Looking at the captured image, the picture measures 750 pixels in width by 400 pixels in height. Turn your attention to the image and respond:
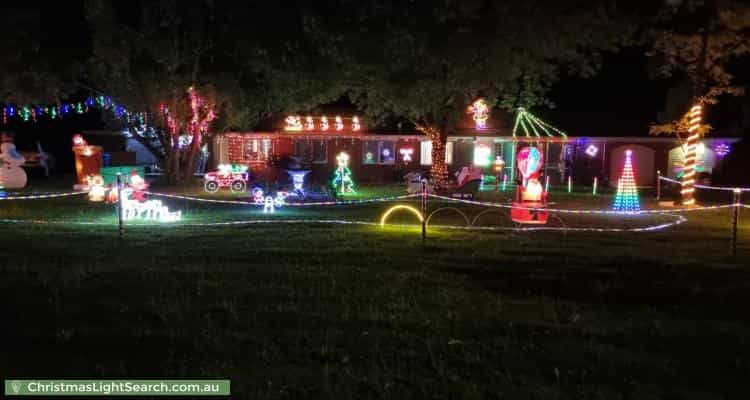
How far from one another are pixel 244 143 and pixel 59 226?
20.9 m

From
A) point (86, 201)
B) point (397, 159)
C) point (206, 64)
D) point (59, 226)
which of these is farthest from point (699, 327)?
point (397, 159)

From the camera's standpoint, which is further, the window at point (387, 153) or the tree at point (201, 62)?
the window at point (387, 153)

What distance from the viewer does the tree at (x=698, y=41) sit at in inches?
797

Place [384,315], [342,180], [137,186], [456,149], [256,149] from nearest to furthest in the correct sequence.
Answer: [384,315] < [137,186] < [342,180] < [456,149] < [256,149]

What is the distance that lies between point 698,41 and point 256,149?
21.0 metres

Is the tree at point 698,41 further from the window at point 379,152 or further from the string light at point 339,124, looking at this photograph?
the string light at point 339,124

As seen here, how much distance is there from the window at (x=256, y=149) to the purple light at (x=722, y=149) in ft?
70.8

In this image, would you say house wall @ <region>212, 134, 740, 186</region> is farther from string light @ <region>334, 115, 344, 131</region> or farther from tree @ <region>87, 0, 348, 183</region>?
tree @ <region>87, 0, 348, 183</region>

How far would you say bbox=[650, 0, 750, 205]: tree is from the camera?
2023 centimetres

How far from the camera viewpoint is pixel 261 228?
45.1 ft

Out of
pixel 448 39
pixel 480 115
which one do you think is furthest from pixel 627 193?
pixel 480 115

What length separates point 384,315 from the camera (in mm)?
6879

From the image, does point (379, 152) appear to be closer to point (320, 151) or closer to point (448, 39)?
point (320, 151)

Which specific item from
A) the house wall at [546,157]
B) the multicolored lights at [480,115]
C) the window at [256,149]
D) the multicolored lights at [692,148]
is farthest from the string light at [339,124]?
the multicolored lights at [692,148]
